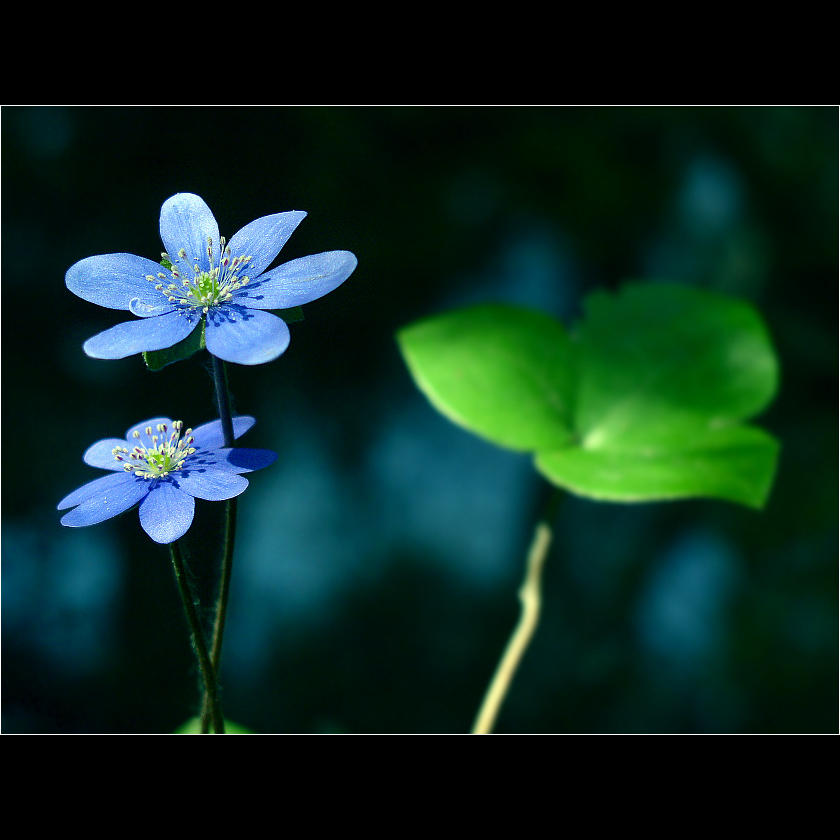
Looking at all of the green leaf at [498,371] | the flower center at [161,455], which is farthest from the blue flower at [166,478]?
the green leaf at [498,371]

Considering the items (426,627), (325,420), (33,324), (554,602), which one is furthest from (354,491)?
(33,324)

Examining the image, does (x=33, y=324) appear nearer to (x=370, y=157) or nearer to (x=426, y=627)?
(x=370, y=157)

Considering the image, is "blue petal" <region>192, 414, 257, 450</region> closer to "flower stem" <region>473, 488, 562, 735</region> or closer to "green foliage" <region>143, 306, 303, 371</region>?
"green foliage" <region>143, 306, 303, 371</region>

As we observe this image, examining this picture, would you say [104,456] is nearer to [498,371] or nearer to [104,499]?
[104,499]

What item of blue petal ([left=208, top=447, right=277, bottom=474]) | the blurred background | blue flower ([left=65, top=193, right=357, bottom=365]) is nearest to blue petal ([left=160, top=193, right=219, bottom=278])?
blue flower ([left=65, top=193, right=357, bottom=365])

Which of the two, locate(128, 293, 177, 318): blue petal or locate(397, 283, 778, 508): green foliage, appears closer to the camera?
locate(128, 293, 177, 318): blue petal

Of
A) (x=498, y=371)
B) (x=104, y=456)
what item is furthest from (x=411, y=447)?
(x=104, y=456)
